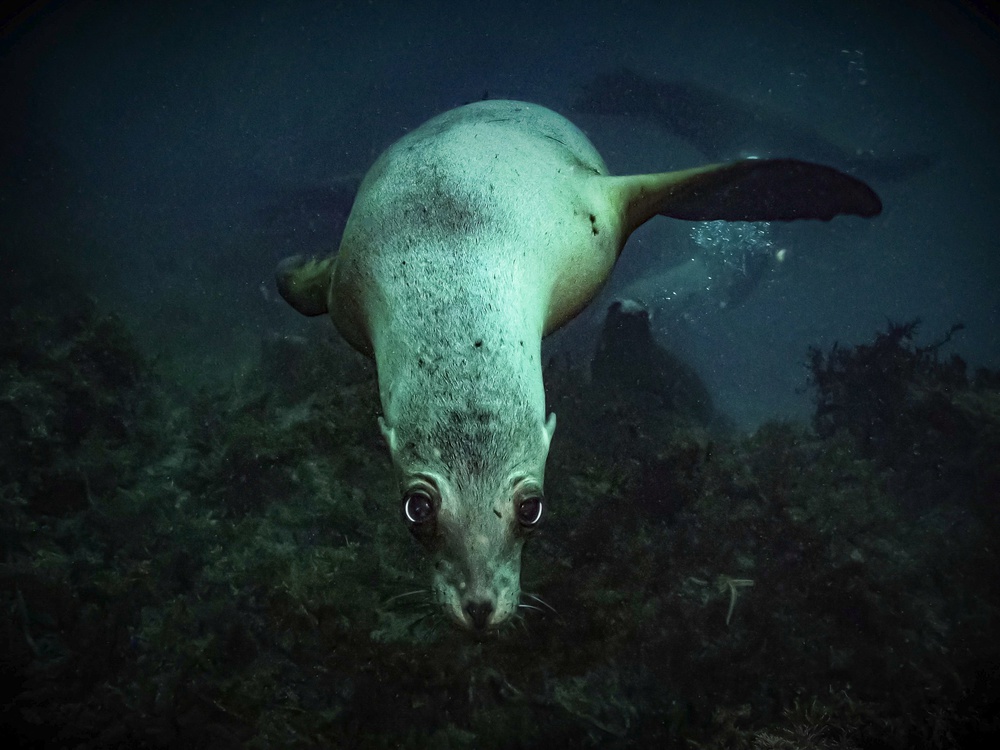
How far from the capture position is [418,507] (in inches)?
56.1

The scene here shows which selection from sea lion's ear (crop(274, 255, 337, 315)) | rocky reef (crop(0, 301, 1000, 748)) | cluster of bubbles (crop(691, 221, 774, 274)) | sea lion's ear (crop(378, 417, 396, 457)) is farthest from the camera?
cluster of bubbles (crop(691, 221, 774, 274))

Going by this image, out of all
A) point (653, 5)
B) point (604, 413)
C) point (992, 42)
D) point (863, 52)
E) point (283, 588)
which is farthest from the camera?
point (863, 52)

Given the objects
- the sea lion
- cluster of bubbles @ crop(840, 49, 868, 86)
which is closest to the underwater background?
the sea lion

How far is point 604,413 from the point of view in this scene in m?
4.43

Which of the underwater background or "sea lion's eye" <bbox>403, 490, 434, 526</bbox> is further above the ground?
"sea lion's eye" <bbox>403, 490, 434, 526</bbox>

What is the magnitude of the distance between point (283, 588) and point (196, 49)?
16117 millimetres

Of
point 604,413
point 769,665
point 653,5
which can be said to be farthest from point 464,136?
point 653,5

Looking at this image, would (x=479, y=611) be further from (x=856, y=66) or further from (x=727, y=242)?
(x=856, y=66)

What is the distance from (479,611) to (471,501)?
0.96 feet

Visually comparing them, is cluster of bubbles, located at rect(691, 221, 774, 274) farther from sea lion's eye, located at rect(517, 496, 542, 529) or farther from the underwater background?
sea lion's eye, located at rect(517, 496, 542, 529)

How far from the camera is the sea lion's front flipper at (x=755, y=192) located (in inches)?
118

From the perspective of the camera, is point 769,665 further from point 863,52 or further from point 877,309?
point 877,309

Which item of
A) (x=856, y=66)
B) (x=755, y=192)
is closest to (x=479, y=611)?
(x=755, y=192)

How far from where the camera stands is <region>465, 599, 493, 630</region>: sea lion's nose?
1.42 m
